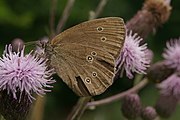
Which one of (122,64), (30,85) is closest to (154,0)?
(122,64)

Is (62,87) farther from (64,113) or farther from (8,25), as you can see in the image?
(8,25)

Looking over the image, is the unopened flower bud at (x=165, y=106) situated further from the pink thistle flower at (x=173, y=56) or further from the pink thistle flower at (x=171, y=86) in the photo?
the pink thistle flower at (x=173, y=56)

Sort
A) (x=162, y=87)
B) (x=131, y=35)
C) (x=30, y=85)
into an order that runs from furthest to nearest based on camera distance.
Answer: (x=162, y=87), (x=131, y=35), (x=30, y=85)

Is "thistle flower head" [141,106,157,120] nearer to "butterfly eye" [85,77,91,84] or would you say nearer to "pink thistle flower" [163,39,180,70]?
"pink thistle flower" [163,39,180,70]

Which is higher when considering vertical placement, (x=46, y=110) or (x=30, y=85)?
(x=30, y=85)

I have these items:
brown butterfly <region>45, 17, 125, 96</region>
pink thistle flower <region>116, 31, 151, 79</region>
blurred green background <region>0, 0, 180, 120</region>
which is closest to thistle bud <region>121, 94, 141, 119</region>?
pink thistle flower <region>116, 31, 151, 79</region>
